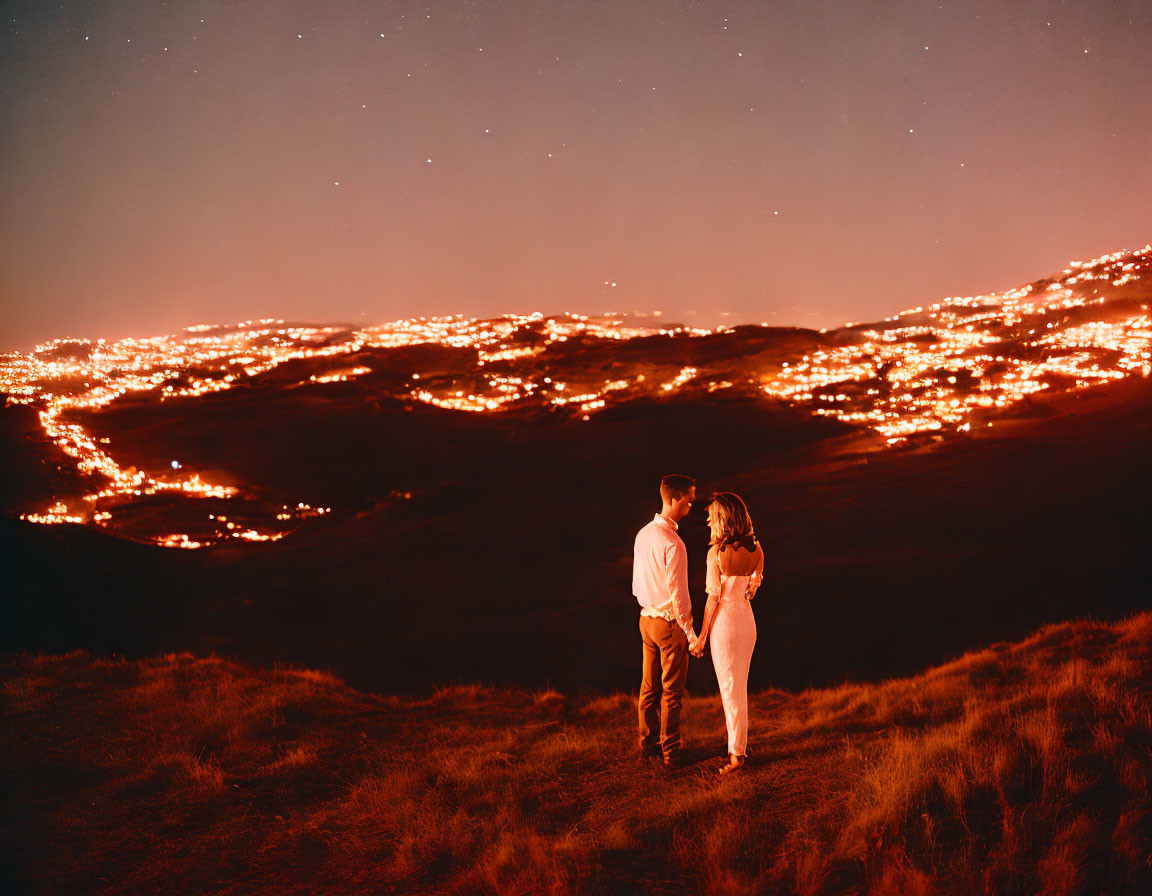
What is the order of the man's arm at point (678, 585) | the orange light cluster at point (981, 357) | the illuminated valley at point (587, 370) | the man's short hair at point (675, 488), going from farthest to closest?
the orange light cluster at point (981, 357)
the illuminated valley at point (587, 370)
the man's short hair at point (675, 488)
the man's arm at point (678, 585)

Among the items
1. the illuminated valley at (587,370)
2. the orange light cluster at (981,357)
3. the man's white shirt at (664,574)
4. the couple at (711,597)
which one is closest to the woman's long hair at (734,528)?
the couple at (711,597)

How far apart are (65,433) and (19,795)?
1323 inches

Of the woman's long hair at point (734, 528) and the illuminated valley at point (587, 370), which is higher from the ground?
the illuminated valley at point (587, 370)

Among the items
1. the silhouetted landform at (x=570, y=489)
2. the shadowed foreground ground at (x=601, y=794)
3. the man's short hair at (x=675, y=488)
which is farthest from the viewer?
the silhouetted landform at (x=570, y=489)

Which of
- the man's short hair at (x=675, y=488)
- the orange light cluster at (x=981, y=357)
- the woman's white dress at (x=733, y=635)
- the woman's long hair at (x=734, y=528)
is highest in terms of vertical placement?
the orange light cluster at (x=981, y=357)

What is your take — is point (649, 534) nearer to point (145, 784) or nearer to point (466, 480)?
point (145, 784)

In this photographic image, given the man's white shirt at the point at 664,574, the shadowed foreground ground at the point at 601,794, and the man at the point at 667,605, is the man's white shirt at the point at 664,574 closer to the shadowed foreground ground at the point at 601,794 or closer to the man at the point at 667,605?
the man at the point at 667,605

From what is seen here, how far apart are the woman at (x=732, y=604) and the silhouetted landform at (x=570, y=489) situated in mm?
5545

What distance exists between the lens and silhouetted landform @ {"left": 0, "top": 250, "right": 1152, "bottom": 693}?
517 inches

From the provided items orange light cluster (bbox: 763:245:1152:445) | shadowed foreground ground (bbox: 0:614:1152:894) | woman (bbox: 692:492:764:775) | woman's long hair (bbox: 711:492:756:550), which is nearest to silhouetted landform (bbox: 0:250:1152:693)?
orange light cluster (bbox: 763:245:1152:445)

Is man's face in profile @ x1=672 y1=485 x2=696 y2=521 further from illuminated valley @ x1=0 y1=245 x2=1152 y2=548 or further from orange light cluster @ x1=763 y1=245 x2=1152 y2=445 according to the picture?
orange light cluster @ x1=763 y1=245 x2=1152 y2=445

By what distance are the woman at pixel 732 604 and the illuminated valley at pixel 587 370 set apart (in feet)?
64.8

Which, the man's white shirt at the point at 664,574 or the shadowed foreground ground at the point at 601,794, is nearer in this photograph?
the shadowed foreground ground at the point at 601,794

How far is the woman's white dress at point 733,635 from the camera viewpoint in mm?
5062
